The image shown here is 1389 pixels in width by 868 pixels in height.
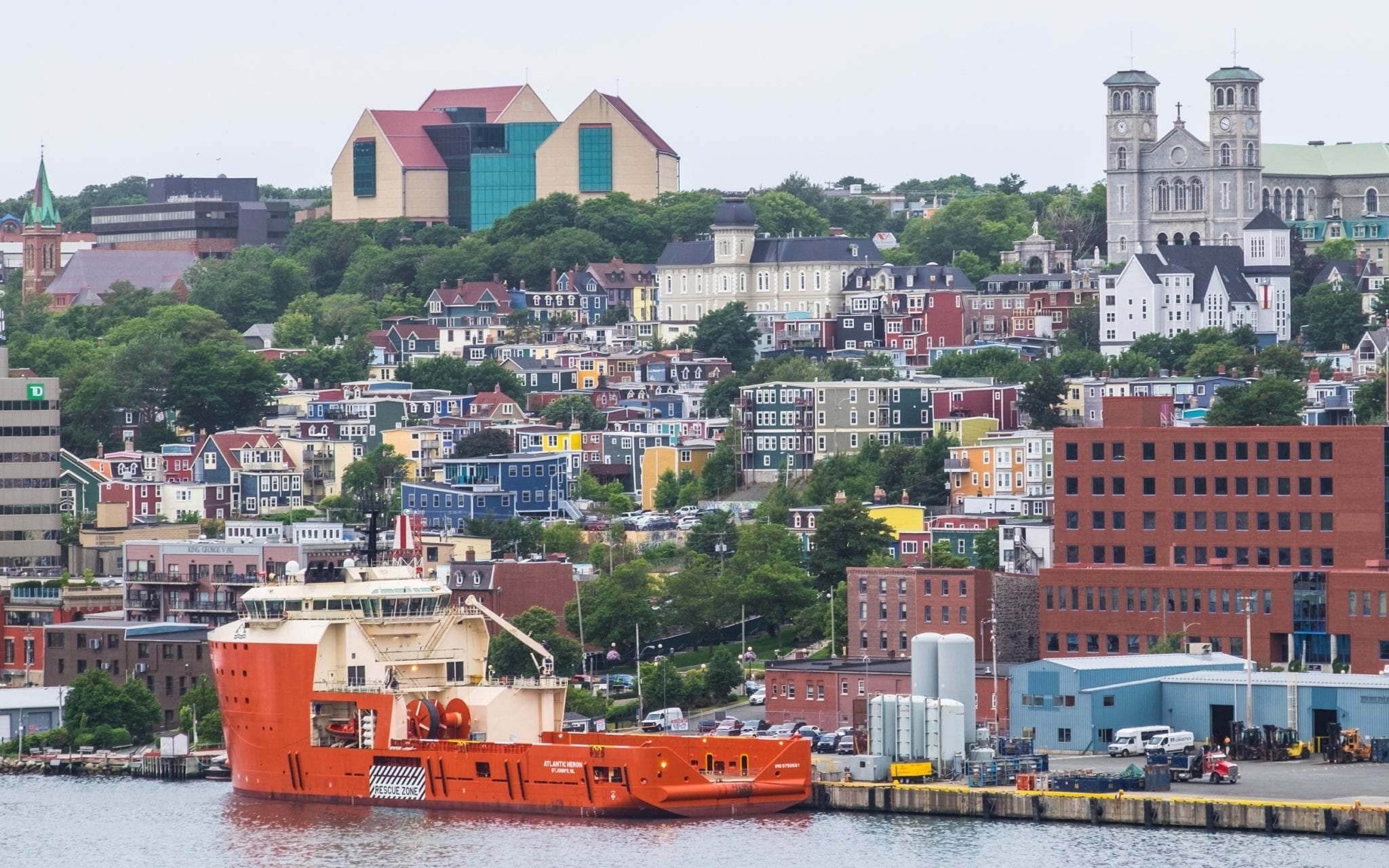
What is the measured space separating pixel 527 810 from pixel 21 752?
82.5ft

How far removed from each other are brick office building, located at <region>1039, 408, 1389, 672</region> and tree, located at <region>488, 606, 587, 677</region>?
16053 millimetres

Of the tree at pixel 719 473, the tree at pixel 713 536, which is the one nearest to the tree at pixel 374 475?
the tree at pixel 719 473

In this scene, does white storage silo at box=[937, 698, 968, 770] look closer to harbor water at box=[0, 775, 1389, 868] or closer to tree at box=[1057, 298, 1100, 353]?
harbor water at box=[0, 775, 1389, 868]

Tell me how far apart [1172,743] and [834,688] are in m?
13.0

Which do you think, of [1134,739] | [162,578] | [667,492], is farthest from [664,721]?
[667,492]

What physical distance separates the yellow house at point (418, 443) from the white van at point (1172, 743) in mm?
75874

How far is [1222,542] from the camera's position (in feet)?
323

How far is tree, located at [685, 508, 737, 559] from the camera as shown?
12925cm

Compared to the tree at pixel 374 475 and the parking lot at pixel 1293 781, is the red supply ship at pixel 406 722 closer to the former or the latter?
the parking lot at pixel 1293 781

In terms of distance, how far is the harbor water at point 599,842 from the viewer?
71.2 m

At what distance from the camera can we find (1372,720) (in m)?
82.4

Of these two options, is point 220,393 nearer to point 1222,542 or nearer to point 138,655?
point 138,655

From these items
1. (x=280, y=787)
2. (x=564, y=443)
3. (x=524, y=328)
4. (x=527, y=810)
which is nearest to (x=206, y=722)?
(x=280, y=787)

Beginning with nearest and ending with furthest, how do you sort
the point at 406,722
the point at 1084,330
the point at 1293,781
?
the point at 1293,781 → the point at 406,722 → the point at 1084,330
